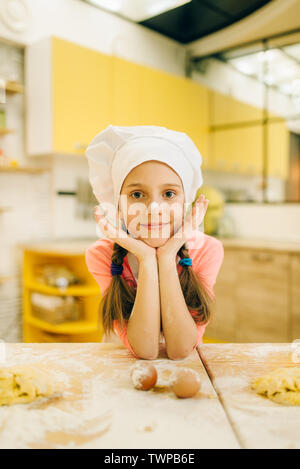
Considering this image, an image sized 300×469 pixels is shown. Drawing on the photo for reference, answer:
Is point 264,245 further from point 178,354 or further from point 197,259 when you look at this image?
point 178,354

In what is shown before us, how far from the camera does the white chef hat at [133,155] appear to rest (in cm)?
67

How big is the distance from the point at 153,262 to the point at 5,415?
1.09 ft

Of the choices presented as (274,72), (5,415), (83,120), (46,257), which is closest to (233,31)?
(274,72)

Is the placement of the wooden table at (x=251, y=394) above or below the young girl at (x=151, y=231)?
below

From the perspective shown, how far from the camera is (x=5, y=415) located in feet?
1.56

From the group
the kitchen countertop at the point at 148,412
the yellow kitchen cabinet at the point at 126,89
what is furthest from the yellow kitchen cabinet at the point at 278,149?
the kitchen countertop at the point at 148,412

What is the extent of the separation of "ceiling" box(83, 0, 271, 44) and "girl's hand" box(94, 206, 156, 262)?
469mm

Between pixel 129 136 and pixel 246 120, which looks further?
pixel 246 120

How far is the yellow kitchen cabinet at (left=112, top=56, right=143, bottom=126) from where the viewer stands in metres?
2.14

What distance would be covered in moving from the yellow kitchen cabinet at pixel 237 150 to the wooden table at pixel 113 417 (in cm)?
233

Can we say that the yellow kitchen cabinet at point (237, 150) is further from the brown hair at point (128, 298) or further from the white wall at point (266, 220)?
the brown hair at point (128, 298)

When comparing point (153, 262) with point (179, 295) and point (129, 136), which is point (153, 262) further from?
point (129, 136)

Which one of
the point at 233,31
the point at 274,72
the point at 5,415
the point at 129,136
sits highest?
the point at 274,72

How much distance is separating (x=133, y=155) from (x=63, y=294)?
137cm
